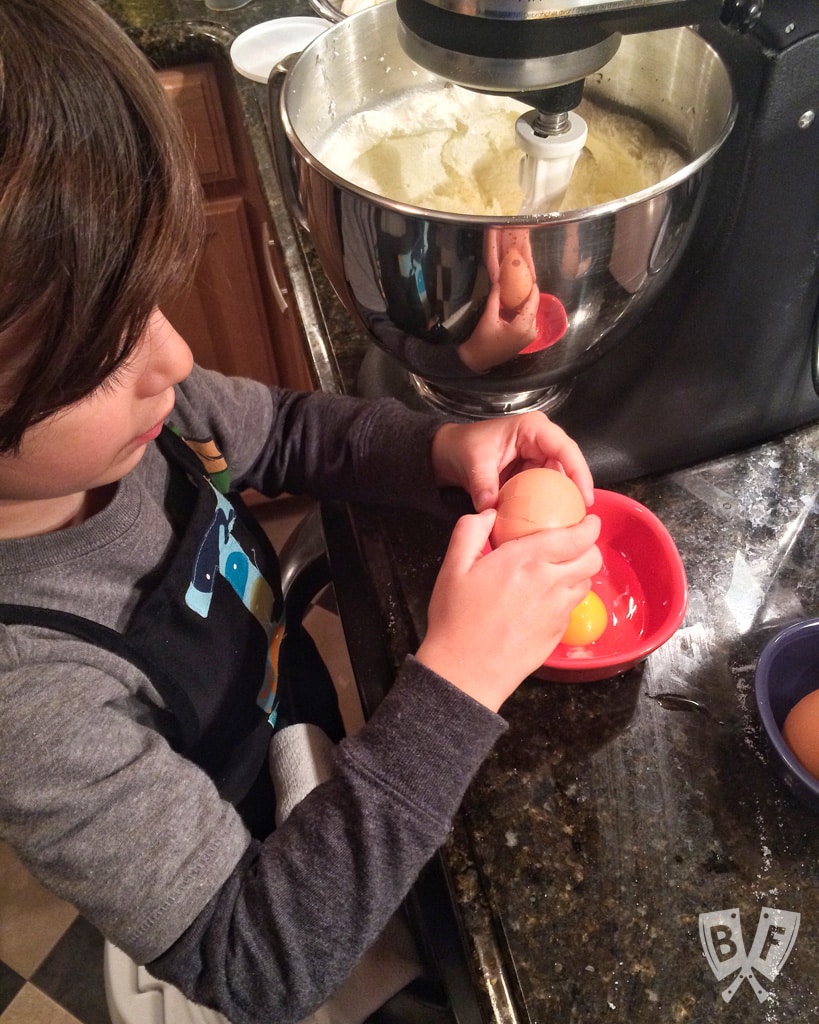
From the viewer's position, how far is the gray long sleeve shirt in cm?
46

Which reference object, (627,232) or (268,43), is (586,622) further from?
(268,43)

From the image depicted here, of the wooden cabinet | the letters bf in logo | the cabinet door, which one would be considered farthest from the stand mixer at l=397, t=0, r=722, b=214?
the cabinet door

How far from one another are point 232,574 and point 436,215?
410 millimetres

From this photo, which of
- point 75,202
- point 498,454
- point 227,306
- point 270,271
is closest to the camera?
point 75,202

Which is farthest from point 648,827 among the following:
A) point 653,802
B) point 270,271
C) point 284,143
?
point 270,271

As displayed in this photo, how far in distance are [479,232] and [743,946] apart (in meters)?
0.43

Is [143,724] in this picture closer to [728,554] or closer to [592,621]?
[592,621]

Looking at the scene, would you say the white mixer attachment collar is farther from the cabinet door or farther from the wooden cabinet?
the cabinet door

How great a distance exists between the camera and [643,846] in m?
0.45

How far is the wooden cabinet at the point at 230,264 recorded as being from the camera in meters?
1.13

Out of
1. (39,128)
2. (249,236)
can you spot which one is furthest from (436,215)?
(249,236)

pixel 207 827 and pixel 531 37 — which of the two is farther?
pixel 207 827

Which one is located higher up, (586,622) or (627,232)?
(627,232)

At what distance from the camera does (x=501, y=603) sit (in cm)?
50
